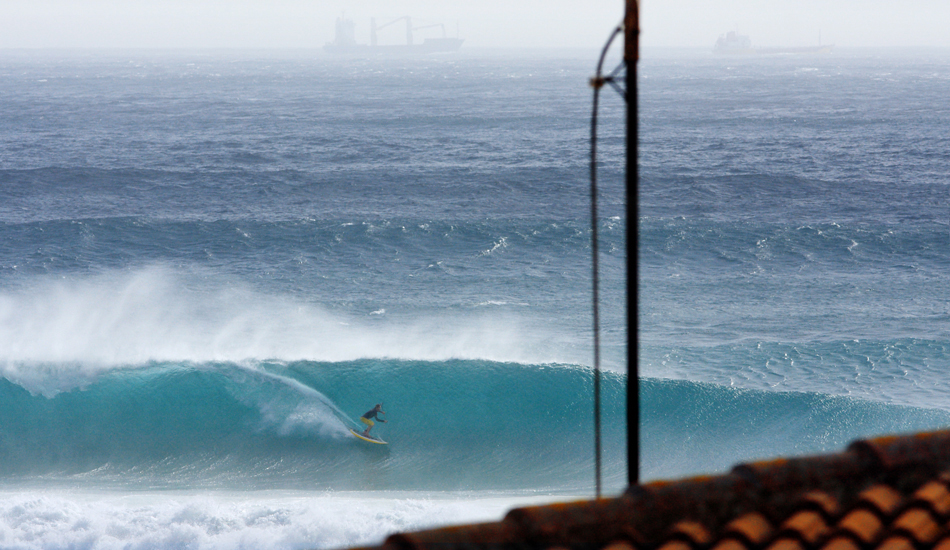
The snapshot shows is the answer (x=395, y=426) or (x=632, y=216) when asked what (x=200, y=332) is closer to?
(x=395, y=426)

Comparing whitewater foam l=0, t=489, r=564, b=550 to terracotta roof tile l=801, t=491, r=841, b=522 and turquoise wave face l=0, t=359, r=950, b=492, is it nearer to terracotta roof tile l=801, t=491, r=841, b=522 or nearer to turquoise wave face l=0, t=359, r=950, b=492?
turquoise wave face l=0, t=359, r=950, b=492

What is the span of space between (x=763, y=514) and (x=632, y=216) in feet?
8.18

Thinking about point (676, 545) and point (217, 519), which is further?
point (217, 519)

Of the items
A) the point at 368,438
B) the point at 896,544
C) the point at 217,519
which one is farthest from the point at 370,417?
the point at 896,544

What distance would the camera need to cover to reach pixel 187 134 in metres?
69.8

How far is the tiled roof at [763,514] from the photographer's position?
2.85 m

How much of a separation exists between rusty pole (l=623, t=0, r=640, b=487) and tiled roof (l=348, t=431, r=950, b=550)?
179cm

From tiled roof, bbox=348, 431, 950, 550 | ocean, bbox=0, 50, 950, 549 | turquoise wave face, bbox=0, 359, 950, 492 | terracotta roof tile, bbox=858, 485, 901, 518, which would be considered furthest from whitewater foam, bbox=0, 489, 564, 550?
terracotta roof tile, bbox=858, 485, 901, 518

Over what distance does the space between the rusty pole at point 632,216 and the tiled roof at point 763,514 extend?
70.4 inches

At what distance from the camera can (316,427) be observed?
19.5 metres

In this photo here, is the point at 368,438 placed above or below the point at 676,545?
below

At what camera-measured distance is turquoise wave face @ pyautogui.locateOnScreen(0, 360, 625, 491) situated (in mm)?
17609

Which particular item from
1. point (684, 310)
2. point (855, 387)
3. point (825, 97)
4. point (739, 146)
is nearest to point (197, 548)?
point (855, 387)

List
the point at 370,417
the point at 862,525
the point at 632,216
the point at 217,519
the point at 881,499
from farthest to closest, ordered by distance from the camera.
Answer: the point at 370,417 → the point at 217,519 → the point at 632,216 → the point at 881,499 → the point at 862,525
